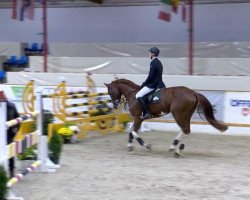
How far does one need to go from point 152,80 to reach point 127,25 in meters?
15.9

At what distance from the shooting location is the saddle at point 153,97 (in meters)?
11.7

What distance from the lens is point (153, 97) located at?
11711 millimetres

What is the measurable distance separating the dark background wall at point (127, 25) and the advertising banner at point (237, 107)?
10485 millimetres

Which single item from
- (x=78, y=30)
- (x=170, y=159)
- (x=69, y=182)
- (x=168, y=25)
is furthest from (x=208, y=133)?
(x=78, y=30)

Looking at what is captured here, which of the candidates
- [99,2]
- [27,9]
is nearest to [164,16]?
[27,9]

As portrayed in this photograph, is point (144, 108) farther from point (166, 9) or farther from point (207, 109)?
point (166, 9)

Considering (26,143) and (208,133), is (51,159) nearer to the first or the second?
(26,143)

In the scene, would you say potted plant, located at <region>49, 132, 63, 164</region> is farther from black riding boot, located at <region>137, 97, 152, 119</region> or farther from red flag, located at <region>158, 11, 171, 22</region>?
red flag, located at <region>158, 11, 171, 22</region>

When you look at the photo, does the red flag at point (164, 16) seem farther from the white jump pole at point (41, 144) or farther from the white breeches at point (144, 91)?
the white jump pole at point (41, 144)

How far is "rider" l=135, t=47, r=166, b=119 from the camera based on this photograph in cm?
1144

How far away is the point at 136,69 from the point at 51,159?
10564 mm

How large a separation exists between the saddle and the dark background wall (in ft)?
45.4

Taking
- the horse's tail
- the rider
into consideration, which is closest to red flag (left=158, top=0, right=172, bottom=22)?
the rider

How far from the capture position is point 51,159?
962cm
